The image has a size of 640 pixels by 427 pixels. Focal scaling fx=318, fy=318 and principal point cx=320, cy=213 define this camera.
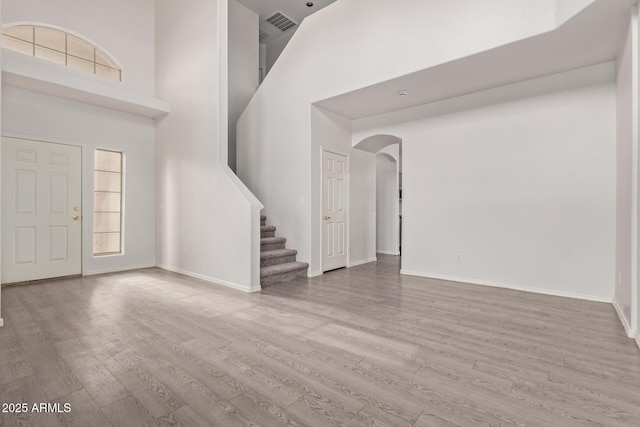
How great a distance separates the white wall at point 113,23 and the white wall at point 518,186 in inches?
197

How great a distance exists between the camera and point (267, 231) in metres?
5.79

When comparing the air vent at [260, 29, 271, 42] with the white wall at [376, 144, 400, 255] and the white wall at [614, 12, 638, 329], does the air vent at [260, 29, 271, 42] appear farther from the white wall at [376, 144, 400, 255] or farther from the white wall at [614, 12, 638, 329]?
the white wall at [614, 12, 638, 329]

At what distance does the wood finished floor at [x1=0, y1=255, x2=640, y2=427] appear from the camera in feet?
5.95

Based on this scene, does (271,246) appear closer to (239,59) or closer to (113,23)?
(239,59)

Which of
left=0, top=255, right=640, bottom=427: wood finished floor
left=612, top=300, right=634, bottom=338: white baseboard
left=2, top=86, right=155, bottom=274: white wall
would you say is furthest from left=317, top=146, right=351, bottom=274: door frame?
left=612, top=300, right=634, bottom=338: white baseboard

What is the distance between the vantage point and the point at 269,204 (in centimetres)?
603

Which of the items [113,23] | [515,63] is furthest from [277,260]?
[113,23]

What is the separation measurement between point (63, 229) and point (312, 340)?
15.9 ft

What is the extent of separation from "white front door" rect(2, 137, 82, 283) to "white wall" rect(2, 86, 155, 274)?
147 mm

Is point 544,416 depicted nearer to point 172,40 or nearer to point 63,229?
point 63,229

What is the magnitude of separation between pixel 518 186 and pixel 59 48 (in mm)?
7446

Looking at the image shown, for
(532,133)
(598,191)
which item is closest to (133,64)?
(532,133)

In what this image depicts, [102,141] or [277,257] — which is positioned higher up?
[102,141]

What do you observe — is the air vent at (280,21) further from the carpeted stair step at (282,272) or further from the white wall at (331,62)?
the carpeted stair step at (282,272)
